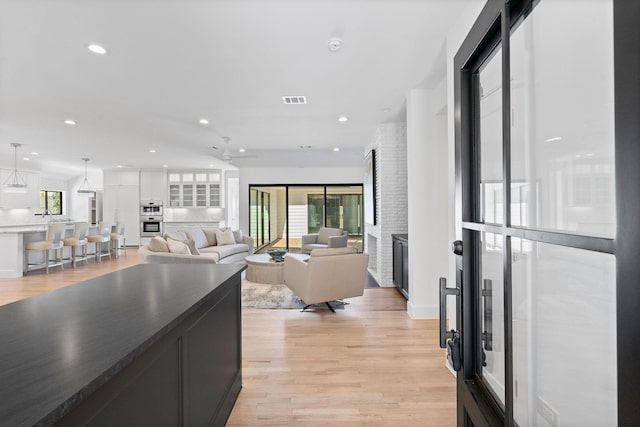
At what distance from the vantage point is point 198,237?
6918 mm

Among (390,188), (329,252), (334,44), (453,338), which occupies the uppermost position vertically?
(334,44)

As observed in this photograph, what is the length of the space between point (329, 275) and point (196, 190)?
8.01 meters

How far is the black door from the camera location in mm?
358

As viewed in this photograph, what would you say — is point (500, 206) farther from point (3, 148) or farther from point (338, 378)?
point (3, 148)

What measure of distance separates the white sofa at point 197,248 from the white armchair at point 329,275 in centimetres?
143

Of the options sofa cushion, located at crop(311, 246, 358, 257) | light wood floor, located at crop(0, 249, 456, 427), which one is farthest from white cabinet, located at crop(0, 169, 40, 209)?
sofa cushion, located at crop(311, 246, 358, 257)

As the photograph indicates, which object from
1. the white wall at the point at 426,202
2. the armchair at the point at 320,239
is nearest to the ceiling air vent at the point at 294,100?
the white wall at the point at 426,202

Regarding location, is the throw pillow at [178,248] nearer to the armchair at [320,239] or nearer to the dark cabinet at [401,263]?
the dark cabinet at [401,263]

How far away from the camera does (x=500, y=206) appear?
2.43ft

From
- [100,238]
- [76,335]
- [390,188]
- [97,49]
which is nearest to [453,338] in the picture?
[76,335]

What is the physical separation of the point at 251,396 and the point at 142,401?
1.38m

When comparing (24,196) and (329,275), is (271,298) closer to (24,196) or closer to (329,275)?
(329,275)

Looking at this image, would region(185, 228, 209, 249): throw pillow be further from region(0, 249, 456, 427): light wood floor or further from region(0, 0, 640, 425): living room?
region(0, 249, 456, 427): light wood floor

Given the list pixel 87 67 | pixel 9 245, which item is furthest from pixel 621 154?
pixel 9 245
